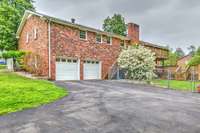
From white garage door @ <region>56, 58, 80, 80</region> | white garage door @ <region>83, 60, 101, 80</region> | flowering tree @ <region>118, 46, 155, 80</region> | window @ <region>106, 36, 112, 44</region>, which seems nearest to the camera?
white garage door @ <region>56, 58, 80, 80</region>

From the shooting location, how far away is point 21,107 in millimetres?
6648

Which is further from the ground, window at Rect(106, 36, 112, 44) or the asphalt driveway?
window at Rect(106, 36, 112, 44)

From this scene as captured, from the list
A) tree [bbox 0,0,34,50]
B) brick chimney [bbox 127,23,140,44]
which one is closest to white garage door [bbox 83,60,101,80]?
brick chimney [bbox 127,23,140,44]

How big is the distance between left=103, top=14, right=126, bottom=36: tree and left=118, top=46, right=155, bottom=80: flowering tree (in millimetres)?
29641

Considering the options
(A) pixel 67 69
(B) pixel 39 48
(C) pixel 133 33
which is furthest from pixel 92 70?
(C) pixel 133 33

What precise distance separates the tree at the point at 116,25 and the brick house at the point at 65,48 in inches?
1012

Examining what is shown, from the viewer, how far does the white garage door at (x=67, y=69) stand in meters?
16.9

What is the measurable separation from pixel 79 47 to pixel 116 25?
31383 mm

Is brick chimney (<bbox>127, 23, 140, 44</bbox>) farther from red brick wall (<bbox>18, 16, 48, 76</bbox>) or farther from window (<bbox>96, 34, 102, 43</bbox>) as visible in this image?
red brick wall (<bbox>18, 16, 48, 76</bbox>)

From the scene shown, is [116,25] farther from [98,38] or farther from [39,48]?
[39,48]

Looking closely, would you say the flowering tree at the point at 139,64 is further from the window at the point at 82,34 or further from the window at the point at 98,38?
the window at the point at 82,34

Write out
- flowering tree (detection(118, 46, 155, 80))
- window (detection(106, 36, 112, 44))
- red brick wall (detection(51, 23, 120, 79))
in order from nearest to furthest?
red brick wall (detection(51, 23, 120, 79)) < flowering tree (detection(118, 46, 155, 80)) < window (detection(106, 36, 112, 44))

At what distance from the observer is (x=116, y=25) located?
157ft

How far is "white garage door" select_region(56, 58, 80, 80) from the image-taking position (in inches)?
665
